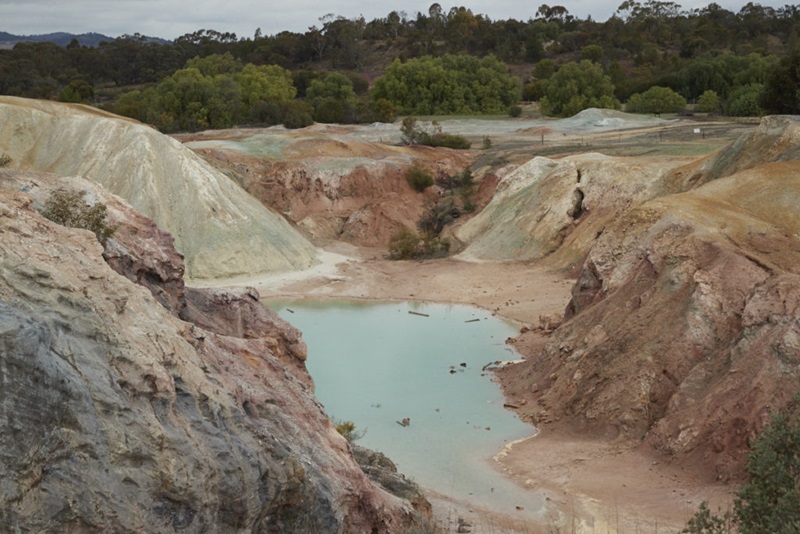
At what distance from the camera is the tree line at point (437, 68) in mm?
59562

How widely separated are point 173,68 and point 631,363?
92010mm

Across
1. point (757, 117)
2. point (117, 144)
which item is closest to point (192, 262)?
point (117, 144)

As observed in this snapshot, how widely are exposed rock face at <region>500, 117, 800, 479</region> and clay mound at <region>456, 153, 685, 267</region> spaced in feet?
30.6

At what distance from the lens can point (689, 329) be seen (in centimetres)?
1706

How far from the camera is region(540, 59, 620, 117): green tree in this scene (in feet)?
216

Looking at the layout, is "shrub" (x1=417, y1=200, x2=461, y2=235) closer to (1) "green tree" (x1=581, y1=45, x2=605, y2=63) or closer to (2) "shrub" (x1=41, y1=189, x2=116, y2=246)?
(2) "shrub" (x1=41, y1=189, x2=116, y2=246)

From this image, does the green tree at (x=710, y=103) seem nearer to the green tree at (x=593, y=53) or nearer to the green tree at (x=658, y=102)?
the green tree at (x=658, y=102)

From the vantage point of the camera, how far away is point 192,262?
103ft

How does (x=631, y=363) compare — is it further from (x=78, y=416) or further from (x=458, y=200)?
(x=458, y=200)

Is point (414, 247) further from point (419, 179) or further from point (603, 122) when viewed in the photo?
point (603, 122)

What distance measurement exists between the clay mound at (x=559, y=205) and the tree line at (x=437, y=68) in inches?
540

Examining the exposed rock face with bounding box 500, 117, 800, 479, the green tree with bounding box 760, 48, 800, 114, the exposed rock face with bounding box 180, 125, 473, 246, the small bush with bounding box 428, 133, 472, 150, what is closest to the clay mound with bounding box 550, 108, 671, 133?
the small bush with bounding box 428, 133, 472, 150

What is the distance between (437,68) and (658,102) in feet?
50.8

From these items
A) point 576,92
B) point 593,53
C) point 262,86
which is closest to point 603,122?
point 576,92
